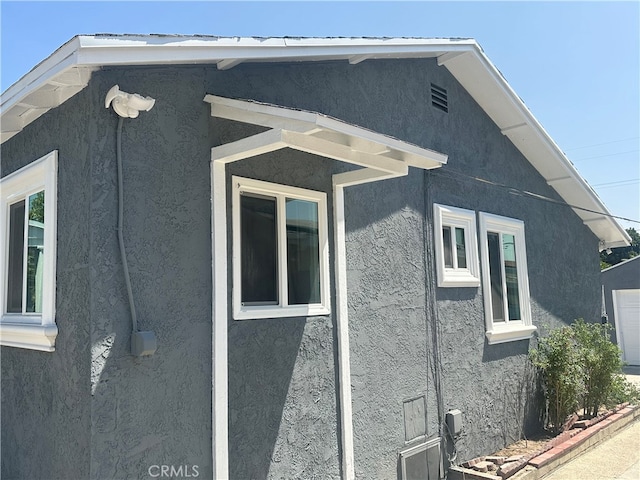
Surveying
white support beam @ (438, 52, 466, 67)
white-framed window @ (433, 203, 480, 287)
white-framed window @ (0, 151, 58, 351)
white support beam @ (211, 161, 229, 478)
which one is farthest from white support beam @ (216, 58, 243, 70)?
white support beam @ (438, 52, 466, 67)

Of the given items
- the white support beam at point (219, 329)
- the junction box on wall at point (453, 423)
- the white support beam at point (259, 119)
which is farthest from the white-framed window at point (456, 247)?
the white support beam at point (259, 119)

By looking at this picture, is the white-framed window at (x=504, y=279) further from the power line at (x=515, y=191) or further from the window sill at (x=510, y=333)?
the power line at (x=515, y=191)

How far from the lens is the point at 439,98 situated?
807 cm

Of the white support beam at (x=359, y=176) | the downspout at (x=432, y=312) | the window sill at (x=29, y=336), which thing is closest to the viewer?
the window sill at (x=29, y=336)

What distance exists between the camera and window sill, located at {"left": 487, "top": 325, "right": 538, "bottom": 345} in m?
8.20

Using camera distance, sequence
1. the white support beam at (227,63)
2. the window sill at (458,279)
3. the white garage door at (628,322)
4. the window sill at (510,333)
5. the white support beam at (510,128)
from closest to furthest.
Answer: the white support beam at (227,63), the window sill at (458,279), the window sill at (510,333), the white support beam at (510,128), the white garage door at (628,322)

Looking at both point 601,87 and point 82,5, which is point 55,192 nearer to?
point 82,5

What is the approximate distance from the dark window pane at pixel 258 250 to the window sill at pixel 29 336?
156cm

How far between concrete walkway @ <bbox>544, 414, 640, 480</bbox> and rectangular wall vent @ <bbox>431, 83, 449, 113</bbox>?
218 inches

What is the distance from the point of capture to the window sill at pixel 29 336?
13.3 ft

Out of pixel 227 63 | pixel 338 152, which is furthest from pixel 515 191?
pixel 227 63

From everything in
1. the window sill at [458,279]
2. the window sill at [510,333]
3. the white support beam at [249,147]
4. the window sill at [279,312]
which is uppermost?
the white support beam at [249,147]

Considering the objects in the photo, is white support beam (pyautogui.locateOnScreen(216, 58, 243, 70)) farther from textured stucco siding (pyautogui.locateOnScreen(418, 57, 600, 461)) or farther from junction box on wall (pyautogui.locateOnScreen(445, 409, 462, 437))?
junction box on wall (pyautogui.locateOnScreen(445, 409, 462, 437))

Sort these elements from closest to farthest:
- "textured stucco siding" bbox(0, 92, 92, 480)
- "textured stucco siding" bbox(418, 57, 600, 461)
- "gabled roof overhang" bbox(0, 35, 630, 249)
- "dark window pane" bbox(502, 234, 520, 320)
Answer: "gabled roof overhang" bbox(0, 35, 630, 249), "textured stucco siding" bbox(0, 92, 92, 480), "textured stucco siding" bbox(418, 57, 600, 461), "dark window pane" bbox(502, 234, 520, 320)
